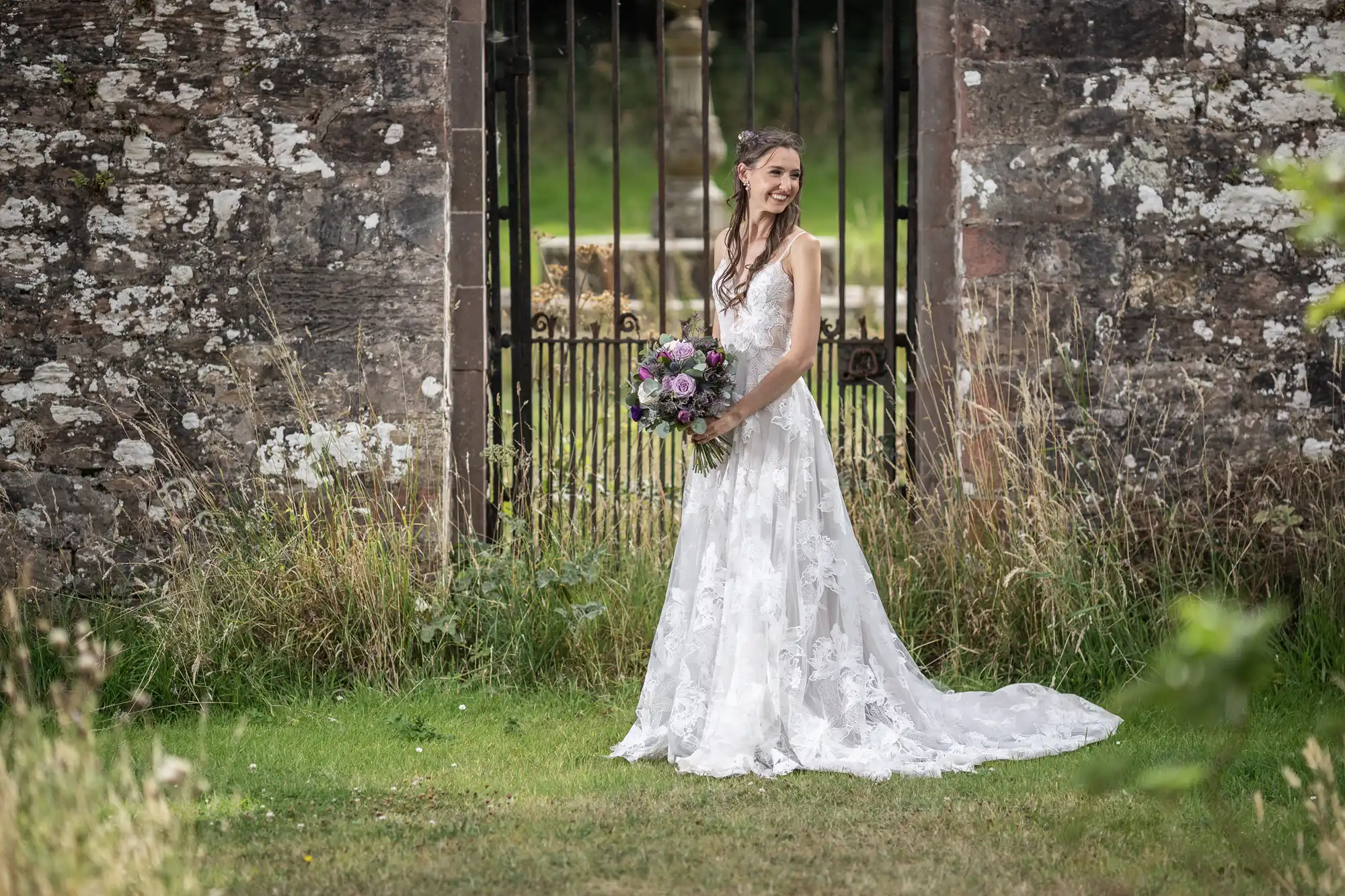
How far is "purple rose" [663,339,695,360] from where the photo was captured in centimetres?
389

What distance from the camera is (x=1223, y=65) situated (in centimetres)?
488

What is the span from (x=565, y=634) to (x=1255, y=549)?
8.62 feet

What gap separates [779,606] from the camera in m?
3.92

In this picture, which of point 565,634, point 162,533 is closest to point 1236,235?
point 565,634

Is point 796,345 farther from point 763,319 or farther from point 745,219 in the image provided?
point 745,219

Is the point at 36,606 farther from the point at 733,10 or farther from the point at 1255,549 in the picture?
the point at 733,10

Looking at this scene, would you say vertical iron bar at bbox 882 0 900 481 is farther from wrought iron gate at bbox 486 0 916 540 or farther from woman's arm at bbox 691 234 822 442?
woman's arm at bbox 691 234 822 442

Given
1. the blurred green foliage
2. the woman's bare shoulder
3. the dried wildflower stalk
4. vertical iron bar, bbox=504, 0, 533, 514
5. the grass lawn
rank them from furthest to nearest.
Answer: vertical iron bar, bbox=504, 0, 533, 514, the woman's bare shoulder, the grass lawn, the dried wildflower stalk, the blurred green foliage

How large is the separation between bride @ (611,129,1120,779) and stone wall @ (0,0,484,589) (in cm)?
140

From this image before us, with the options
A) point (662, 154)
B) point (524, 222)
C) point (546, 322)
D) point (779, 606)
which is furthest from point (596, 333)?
point (779, 606)

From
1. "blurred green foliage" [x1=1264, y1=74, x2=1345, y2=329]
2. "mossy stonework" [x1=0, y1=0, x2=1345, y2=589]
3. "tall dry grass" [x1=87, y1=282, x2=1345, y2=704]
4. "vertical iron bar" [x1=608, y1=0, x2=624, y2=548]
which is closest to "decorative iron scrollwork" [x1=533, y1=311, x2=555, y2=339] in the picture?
"vertical iron bar" [x1=608, y1=0, x2=624, y2=548]

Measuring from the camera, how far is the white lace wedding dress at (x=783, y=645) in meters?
3.85

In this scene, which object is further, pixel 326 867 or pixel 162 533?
pixel 162 533

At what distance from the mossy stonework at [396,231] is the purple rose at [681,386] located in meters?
1.39
